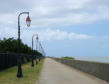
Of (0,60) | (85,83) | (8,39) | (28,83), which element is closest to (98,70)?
(85,83)

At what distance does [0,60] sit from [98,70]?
451 inches

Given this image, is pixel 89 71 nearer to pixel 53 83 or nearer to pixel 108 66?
pixel 108 66

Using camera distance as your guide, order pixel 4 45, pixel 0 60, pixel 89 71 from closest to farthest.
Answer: pixel 89 71 < pixel 0 60 < pixel 4 45

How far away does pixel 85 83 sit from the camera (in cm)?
1625

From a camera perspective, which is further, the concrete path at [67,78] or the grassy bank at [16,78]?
the grassy bank at [16,78]

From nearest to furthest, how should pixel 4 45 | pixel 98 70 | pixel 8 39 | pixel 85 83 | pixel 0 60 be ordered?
pixel 85 83 < pixel 98 70 < pixel 0 60 < pixel 4 45 < pixel 8 39

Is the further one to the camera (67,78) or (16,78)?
(16,78)

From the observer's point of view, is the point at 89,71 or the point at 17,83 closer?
the point at 17,83

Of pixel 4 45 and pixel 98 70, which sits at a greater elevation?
pixel 4 45

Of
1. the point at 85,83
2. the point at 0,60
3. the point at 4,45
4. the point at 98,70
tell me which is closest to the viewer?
the point at 85,83

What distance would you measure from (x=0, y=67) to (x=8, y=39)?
3212 cm

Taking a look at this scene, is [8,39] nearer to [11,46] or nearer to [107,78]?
[11,46]

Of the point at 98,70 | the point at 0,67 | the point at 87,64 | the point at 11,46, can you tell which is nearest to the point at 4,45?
the point at 11,46

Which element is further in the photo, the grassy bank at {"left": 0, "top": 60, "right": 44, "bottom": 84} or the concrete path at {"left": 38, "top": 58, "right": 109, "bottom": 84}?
the grassy bank at {"left": 0, "top": 60, "right": 44, "bottom": 84}
